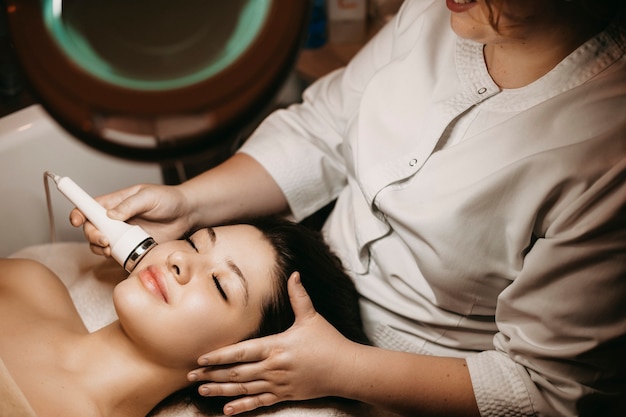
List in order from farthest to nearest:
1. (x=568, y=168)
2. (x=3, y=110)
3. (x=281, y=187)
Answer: (x=3, y=110) < (x=281, y=187) < (x=568, y=168)

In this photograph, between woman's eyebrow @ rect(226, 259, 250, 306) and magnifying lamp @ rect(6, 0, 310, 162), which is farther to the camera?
woman's eyebrow @ rect(226, 259, 250, 306)

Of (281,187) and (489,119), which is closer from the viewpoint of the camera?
(489,119)

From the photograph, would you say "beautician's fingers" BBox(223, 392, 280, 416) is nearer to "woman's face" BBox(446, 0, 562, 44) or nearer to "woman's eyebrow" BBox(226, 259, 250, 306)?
"woman's eyebrow" BBox(226, 259, 250, 306)

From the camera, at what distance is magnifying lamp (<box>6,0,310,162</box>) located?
1.35 feet

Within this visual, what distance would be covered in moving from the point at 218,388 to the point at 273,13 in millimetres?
753

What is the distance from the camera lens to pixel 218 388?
3.27 feet

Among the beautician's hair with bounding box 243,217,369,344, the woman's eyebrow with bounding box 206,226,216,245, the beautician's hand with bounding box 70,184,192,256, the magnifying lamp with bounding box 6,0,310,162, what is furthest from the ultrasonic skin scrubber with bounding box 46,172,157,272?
the magnifying lamp with bounding box 6,0,310,162

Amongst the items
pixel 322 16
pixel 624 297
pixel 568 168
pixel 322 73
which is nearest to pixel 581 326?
pixel 624 297

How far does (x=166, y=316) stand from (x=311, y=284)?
0.31 m

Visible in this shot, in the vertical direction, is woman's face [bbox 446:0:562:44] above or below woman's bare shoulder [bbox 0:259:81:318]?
above

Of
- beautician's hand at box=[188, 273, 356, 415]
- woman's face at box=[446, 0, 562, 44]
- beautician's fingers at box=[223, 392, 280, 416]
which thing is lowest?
beautician's fingers at box=[223, 392, 280, 416]

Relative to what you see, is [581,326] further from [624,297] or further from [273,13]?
[273,13]

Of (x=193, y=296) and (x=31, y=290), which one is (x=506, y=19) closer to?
(x=193, y=296)

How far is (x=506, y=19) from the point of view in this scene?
76cm
